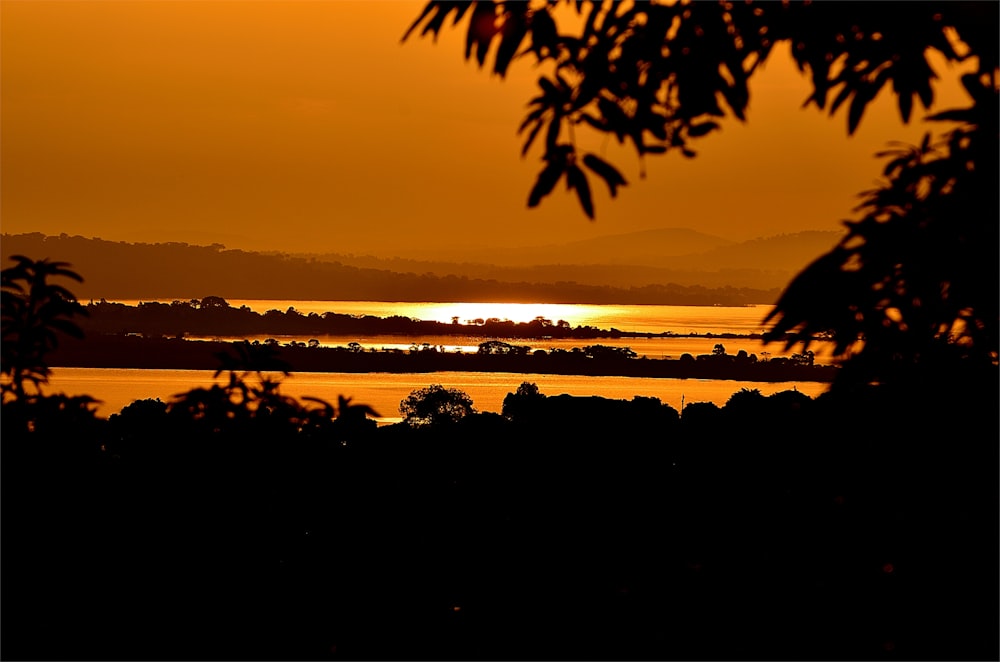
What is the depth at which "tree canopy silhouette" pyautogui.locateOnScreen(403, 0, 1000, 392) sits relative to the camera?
3.90 metres

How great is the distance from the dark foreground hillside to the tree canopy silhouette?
367 millimetres

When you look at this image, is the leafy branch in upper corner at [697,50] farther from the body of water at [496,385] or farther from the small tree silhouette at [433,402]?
the small tree silhouette at [433,402]

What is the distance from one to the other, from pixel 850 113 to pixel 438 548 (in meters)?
5.64

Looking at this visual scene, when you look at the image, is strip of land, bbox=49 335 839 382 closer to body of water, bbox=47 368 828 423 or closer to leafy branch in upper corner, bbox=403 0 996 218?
body of water, bbox=47 368 828 423

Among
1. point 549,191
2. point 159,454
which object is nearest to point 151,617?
point 159,454

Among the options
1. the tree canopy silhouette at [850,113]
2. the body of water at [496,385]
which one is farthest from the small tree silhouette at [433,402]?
the tree canopy silhouette at [850,113]

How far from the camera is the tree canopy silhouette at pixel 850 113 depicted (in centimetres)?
390

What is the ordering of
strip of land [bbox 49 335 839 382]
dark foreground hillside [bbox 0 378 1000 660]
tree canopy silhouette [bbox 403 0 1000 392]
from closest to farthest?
tree canopy silhouette [bbox 403 0 1000 392]
dark foreground hillside [bbox 0 378 1000 660]
strip of land [bbox 49 335 839 382]

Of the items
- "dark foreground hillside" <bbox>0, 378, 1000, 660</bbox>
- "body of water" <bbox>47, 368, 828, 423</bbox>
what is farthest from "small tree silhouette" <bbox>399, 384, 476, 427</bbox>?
"dark foreground hillside" <bbox>0, 378, 1000, 660</bbox>

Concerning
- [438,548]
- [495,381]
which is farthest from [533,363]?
[438,548]

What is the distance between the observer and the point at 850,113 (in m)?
4.29

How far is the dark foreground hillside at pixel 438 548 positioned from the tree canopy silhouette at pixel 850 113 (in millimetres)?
367

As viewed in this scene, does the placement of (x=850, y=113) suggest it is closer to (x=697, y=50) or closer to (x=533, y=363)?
(x=697, y=50)

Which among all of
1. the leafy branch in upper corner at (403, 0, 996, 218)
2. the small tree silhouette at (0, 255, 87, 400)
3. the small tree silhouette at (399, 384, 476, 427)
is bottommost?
the small tree silhouette at (399, 384, 476, 427)
